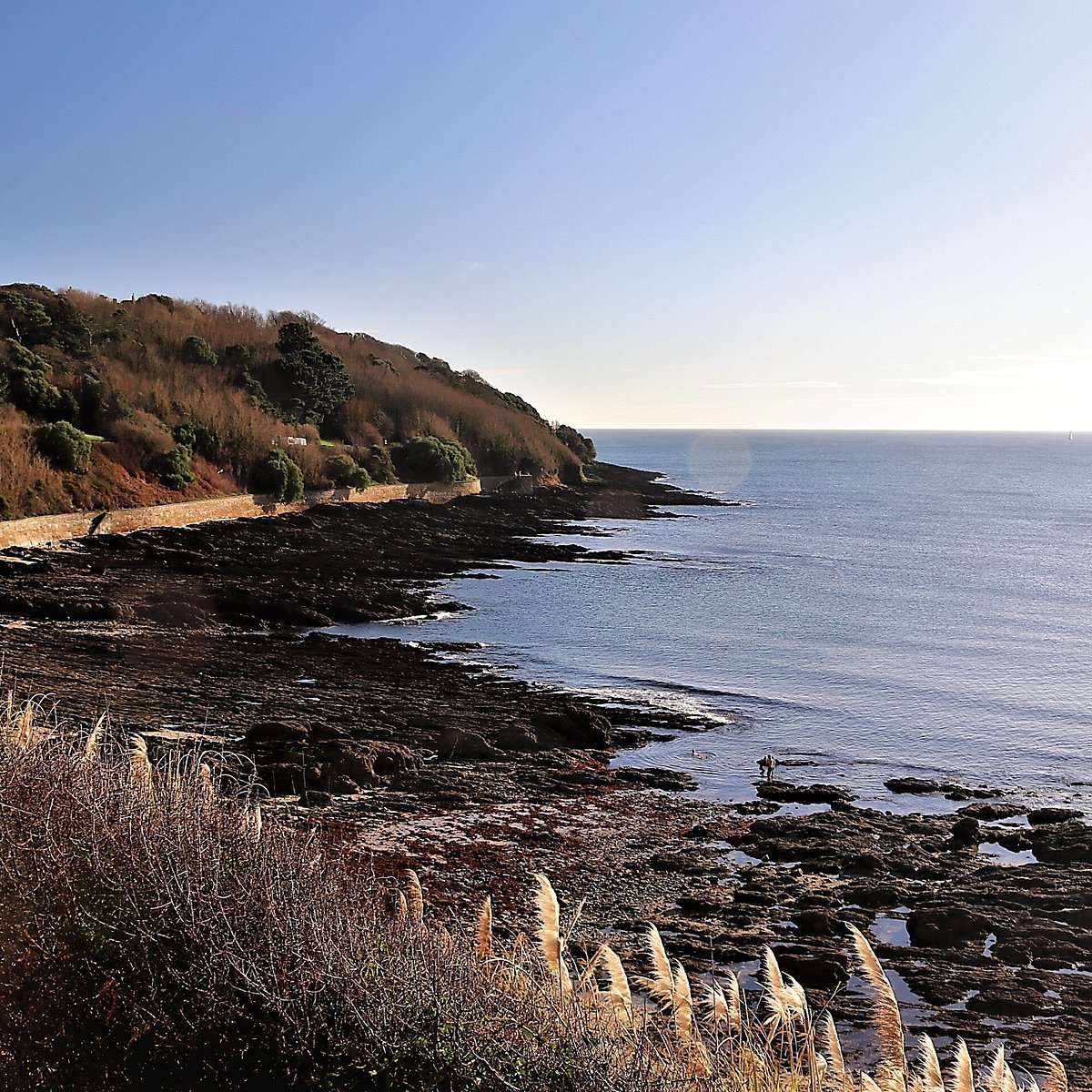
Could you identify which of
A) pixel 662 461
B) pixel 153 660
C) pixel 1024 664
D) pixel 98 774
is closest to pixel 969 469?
pixel 662 461

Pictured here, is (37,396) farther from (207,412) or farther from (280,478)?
(280,478)

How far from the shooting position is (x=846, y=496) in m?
94.0

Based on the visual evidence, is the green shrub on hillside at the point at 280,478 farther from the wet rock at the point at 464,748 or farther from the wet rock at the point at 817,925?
the wet rock at the point at 817,925

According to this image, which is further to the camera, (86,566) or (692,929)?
(86,566)

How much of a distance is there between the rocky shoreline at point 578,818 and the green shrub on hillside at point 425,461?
33.6 metres

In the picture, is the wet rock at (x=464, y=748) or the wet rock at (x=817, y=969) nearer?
the wet rock at (x=817, y=969)

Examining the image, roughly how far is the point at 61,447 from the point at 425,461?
82.6 feet

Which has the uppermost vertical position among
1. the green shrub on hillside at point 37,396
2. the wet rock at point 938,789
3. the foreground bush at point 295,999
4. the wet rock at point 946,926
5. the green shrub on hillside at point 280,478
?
the green shrub on hillside at point 37,396

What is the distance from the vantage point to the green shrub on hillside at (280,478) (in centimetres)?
4522

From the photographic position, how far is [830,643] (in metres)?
28.0

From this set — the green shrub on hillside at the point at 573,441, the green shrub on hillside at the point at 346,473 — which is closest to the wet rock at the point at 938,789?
the green shrub on hillside at the point at 346,473

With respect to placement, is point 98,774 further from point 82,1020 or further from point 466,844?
point 466,844

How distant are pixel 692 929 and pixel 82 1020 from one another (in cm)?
605

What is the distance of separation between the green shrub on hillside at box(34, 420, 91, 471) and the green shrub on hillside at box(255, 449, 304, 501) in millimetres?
9537
